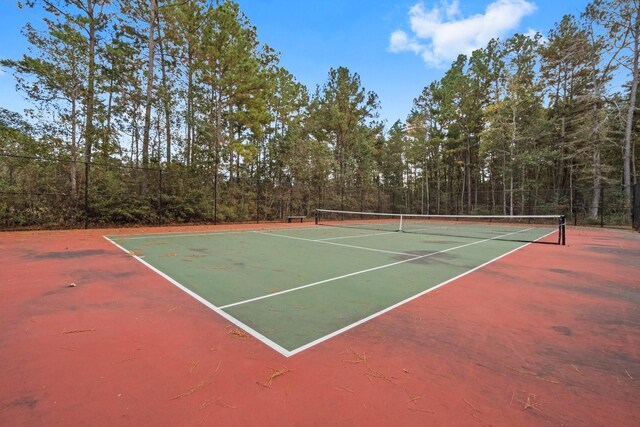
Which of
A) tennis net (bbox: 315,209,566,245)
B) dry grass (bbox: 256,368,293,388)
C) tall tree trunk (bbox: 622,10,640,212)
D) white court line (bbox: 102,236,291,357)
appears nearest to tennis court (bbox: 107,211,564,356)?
white court line (bbox: 102,236,291,357)

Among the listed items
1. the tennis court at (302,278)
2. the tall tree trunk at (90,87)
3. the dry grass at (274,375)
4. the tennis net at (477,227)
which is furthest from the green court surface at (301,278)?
the tall tree trunk at (90,87)

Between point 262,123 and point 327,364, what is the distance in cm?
2096

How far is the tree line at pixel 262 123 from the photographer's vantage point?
1300 cm

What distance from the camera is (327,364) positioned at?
2.39 meters

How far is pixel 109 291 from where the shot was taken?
164 inches

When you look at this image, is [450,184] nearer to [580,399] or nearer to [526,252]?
[526,252]

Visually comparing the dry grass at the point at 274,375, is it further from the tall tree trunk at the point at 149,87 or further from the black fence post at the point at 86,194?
the tall tree trunk at the point at 149,87

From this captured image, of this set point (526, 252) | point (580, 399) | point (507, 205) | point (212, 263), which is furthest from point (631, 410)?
point (507, 205)

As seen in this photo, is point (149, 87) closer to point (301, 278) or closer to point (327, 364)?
point (301, 278)

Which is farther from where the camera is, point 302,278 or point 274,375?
point 302,278

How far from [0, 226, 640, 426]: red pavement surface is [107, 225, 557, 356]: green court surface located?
0.28m

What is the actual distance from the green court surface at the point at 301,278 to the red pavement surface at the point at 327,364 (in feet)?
0.91

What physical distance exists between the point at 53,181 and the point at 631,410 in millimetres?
16449

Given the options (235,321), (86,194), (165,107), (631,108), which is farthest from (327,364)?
(631,108)
